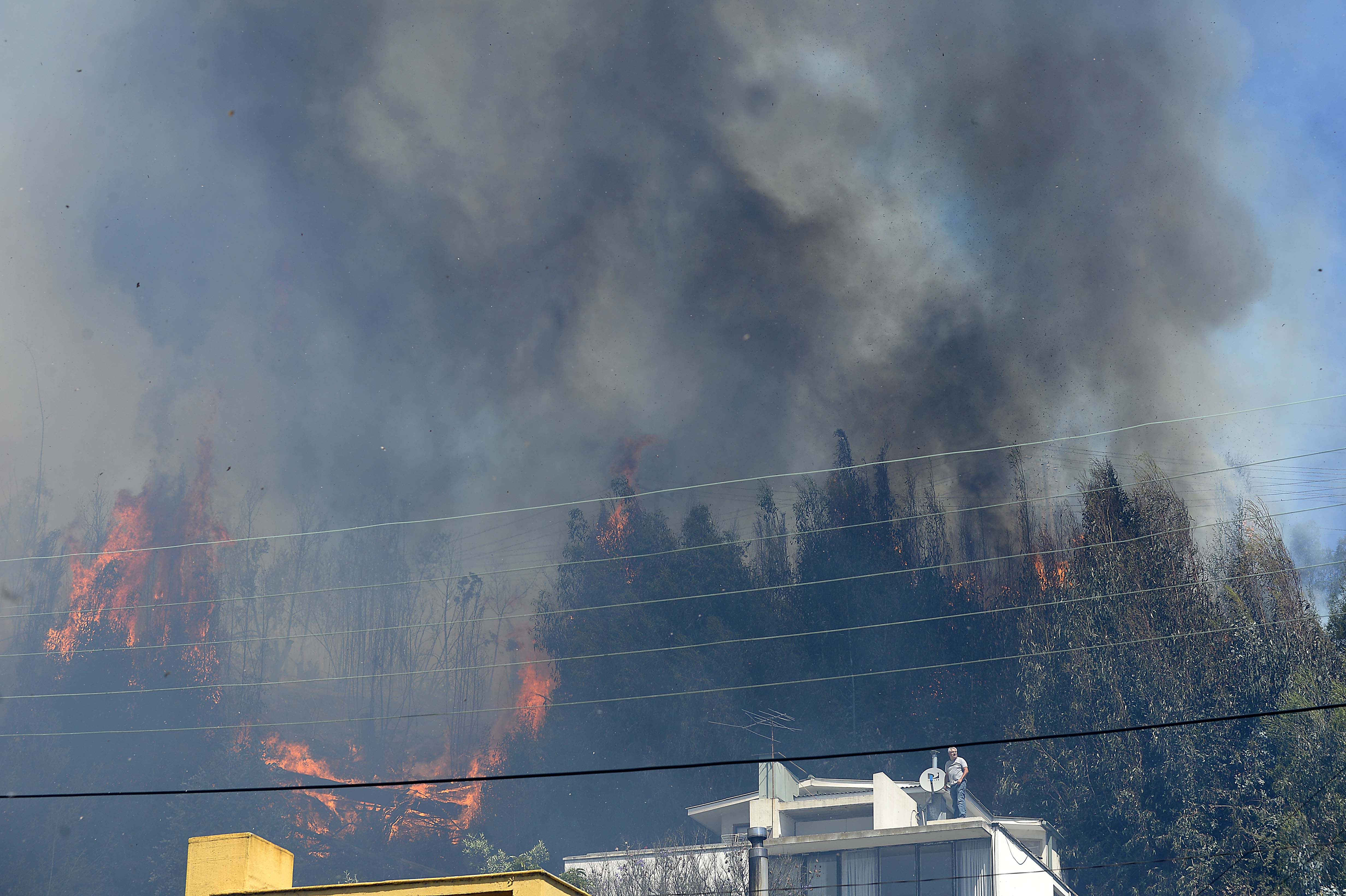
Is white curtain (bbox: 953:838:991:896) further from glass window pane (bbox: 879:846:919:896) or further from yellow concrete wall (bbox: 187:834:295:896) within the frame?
yellow concrete wall (bbox: 187:834:295:896)

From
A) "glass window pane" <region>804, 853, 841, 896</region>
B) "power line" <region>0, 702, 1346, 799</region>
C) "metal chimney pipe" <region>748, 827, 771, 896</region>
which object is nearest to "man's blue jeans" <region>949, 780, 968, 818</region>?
"power line" <region>0, 702, 1346, 799</region>

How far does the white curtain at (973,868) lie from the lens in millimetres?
38000

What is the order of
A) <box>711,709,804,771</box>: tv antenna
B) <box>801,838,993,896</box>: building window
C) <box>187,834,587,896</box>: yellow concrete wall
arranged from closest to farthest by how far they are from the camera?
1. <box>187,834,587,896</box>: yellow concrete wall
2. <box>801,838,993,896</box>: building window
3. <box>711,709,804,771</box>: tv antenna

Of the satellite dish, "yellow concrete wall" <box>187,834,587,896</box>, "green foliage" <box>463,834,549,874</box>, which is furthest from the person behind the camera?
"green foliage" <box>463,834,549,874</box>

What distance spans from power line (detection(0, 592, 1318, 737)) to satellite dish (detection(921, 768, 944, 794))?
23315 mm

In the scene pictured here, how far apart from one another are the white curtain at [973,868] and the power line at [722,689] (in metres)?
26.2

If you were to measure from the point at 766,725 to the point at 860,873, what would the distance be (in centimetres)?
3708

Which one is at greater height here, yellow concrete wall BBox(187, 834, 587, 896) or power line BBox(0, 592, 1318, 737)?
power line BBox(0, 592, 1318, 737)

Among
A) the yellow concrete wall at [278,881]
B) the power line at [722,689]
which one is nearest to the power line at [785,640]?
the power line at [722,689]

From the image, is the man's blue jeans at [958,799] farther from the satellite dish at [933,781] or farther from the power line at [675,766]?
the power line at [675,766]

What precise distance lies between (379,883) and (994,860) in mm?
26968

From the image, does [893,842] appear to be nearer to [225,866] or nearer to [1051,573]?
[225,866]

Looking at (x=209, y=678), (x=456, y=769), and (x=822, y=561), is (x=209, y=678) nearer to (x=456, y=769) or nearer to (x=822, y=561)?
(x=456, y=769)

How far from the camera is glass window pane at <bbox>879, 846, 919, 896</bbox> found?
39.2 m
